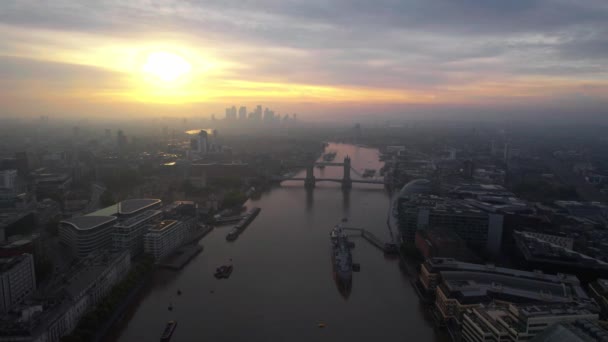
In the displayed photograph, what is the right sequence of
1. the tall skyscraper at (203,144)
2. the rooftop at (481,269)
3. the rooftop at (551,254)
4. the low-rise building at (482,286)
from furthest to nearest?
the tall skyscraper at (203,144) → the rooftop at (551,254) → the rooftop at (481,269) → the low-rise building at (482,286)

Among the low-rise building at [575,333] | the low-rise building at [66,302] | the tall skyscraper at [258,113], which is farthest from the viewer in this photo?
the tall skyscraper at [258,113]

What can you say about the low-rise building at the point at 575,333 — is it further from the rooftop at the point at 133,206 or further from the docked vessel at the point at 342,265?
the rooftop at the point at 133,206

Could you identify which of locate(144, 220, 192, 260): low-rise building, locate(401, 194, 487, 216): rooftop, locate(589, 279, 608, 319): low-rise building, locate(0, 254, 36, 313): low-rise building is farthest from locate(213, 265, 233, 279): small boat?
locate(589, 279, 608, 319): low-rise building

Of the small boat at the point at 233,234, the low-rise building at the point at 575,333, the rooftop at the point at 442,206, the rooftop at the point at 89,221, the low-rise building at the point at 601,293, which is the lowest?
the small boat at the point at 233,234

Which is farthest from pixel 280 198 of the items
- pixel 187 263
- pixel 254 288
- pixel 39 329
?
pixel 39 329

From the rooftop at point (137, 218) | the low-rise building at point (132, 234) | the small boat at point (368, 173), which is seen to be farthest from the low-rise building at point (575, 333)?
the small boat at point (368, 173)

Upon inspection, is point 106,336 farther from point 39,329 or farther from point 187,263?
point 187,263

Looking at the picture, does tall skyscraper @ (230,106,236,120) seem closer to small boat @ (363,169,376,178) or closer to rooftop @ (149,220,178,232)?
small boat @ (363,169,376,178)
